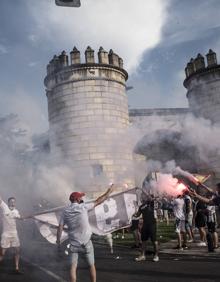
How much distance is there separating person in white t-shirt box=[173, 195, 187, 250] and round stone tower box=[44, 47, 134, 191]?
511 inches

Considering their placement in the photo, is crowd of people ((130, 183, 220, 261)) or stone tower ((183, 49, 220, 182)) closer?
crowd of people ((130, 183, 220, 261))

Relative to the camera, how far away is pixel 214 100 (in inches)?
1183

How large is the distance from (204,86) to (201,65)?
1484 mm

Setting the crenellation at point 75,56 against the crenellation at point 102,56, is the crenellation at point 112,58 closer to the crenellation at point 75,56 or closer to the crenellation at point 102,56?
the crenellation at point 102,56

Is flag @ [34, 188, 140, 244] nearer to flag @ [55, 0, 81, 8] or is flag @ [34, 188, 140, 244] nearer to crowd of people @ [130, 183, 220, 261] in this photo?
crowd of people @ [130, 183, 220, 261]

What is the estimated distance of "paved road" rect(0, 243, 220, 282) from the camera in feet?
Result: 27.1

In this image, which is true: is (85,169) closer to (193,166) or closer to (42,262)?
(193,166)

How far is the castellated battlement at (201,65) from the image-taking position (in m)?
30.1

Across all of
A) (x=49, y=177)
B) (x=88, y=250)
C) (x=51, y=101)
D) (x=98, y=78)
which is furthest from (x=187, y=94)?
(x=88, y=250)

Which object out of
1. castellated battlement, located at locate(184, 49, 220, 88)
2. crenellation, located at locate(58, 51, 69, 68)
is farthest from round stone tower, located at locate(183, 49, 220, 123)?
crenellation, located at locate(58, 51, 69, 68)

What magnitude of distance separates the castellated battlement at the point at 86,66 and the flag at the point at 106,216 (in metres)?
15.7

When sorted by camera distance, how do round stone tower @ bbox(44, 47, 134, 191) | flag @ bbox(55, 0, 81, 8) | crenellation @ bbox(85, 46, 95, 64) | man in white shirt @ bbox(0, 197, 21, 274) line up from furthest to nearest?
crenellation @ bbox(85, 46, 95, 64) < round stone tower @ bbox(44, 47, 134, 191) < man in white shirt @ bbox(0, 197, 21, 274) < flag @ bbox(55, 0, 81, 8)

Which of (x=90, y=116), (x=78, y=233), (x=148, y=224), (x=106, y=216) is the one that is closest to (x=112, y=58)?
(x=90, y=116)

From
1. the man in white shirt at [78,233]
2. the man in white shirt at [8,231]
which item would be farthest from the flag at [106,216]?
the man in white shirt at [78,233]
